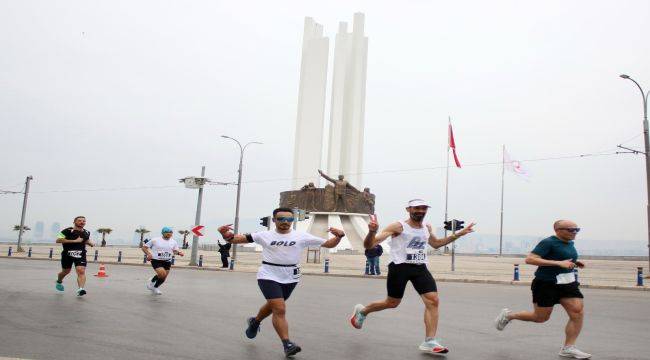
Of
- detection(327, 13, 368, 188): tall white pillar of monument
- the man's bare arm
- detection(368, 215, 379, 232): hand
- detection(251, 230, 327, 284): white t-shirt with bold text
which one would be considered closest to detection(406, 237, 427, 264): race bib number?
the man's bare arm

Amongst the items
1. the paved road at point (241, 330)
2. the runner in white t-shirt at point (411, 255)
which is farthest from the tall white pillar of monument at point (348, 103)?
the runner in white t-shirt at point (411, 255)

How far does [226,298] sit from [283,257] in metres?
6.07

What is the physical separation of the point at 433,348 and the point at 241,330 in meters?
2.64

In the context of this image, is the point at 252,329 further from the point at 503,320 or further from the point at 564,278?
the point at 564,278

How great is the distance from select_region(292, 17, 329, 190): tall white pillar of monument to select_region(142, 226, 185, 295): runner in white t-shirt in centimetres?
4765

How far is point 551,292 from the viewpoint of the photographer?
20.1 feet

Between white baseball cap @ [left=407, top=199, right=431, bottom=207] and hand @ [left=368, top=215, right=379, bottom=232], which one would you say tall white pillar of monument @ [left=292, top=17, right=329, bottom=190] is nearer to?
white baseball cap @ [left=407, top=199, right=431, bottom=207]

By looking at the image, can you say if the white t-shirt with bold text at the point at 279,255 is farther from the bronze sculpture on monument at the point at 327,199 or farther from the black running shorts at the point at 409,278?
the bronze sculpture on monument at the point at 327,199

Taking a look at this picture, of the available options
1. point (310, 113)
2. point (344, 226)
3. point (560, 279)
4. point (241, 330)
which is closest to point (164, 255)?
point (241, 330)

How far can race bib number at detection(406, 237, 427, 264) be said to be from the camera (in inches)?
247

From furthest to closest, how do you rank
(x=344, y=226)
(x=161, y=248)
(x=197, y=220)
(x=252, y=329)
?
(x=344, y=226)
(x=197, y=220)
(x=161, y=248)
(x=252, y=329)

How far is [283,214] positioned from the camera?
6031 millimetres

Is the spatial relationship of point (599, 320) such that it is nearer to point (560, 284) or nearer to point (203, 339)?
point (560, 284)

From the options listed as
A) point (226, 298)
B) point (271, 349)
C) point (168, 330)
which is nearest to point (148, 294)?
point (226, 298)
